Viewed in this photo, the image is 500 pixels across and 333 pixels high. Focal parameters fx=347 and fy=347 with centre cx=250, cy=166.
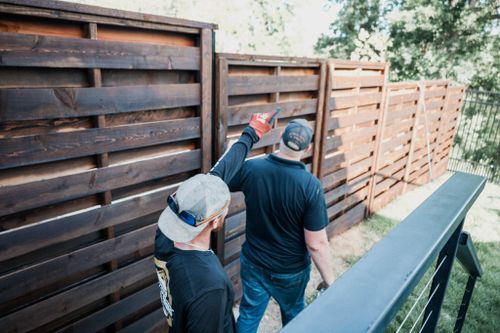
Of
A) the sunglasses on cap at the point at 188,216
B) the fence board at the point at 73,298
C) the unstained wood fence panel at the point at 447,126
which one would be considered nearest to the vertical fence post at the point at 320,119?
the fence board at the point at 73,298

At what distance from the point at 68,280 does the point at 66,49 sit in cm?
→ 157

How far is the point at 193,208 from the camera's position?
5.54ft

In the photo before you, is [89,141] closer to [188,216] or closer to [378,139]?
[188,216]

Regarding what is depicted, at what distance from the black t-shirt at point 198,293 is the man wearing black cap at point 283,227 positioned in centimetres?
100

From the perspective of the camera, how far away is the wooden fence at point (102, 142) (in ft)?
6.62

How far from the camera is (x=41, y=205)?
2.16 meters

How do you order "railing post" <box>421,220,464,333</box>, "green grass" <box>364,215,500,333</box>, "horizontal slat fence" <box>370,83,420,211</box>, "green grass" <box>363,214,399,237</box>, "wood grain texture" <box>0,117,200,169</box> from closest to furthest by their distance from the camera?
"railing post" <box>421,220,464,333</box> < "wood grain texture" <box>0,117,200,169</box> < "green grass" <box>364,215,500,333</box> < "green grass" <box>363,214,399,237</box> < "horizontal slat fence" <box>370,83,420,211</box>

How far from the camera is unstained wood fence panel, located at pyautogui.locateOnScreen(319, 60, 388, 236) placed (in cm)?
469

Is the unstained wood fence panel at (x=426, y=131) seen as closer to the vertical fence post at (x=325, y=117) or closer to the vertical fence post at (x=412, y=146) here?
the vertical fence post at (x=412, y=146)

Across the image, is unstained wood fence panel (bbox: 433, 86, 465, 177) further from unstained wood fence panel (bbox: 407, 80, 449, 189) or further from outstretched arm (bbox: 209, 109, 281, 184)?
outstretched arm (bbox: 209, 109, 281, 184)

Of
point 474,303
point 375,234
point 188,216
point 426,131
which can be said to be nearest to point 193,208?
point 188,216

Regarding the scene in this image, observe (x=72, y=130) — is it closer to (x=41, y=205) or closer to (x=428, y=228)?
(x=41, y=205)

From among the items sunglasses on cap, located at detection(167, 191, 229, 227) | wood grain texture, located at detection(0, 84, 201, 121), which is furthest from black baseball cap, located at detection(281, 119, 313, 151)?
sunglasses on cap, located at detection(167, 191, 229, 227)

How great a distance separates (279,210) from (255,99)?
1387 mm
